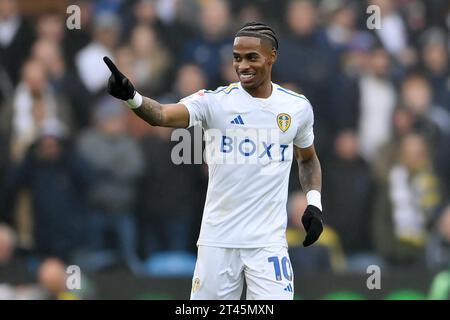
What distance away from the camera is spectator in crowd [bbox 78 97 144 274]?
39.8 ft

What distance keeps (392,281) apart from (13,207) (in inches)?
178

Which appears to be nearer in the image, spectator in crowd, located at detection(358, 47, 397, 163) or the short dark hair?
the short dark hair

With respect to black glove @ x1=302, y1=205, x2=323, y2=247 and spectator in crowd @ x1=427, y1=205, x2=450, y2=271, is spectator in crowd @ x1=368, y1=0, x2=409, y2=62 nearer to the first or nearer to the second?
spectator in crowd @ x1=427, y1=205, x2=450, y2=271

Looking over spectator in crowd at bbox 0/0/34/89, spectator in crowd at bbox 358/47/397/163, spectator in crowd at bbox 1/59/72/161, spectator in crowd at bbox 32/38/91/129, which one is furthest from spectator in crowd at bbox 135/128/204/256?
spectator in crowd at bbox 358/47/397/163

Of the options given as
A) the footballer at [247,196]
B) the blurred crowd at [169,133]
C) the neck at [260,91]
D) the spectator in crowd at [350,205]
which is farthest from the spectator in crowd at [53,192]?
the neck at [260,91]

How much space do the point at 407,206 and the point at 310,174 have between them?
468 centimetres

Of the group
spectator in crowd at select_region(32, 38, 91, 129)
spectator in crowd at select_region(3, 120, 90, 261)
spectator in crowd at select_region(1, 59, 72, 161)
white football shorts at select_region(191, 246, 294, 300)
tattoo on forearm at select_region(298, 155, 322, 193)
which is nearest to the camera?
white football shorts at select_region(191, 246, 294, 300)

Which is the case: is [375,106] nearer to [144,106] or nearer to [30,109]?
[30,109]

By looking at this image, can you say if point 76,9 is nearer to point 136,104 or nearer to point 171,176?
point 171,176

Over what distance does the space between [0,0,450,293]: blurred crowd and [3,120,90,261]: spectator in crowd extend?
0.01 m

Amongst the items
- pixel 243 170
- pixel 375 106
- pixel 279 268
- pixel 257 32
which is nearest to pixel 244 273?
pixel 279 268

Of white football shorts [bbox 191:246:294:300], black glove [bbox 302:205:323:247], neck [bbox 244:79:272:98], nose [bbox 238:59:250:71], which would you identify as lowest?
white football shorts [bbox 191:246:294:300]

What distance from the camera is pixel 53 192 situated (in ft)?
39.6

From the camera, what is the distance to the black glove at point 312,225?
7.55 metres
